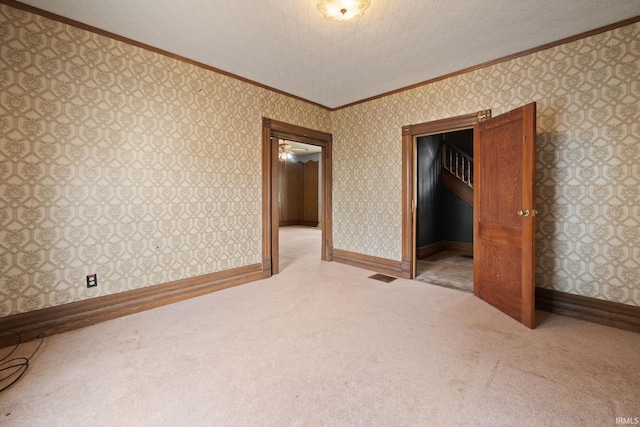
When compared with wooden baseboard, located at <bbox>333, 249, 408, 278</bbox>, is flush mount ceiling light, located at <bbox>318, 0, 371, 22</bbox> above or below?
above

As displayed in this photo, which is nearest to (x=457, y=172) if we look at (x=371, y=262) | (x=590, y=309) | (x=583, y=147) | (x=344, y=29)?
(x=371, y=262)

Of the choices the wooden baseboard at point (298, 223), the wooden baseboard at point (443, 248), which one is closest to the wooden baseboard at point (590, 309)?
the wooden baseboard at point (443, 248)

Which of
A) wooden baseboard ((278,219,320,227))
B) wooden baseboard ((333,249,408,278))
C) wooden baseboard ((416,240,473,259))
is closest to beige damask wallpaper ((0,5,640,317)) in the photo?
wooden baseboard ((333,249,408,278))

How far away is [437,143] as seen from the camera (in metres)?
5.93

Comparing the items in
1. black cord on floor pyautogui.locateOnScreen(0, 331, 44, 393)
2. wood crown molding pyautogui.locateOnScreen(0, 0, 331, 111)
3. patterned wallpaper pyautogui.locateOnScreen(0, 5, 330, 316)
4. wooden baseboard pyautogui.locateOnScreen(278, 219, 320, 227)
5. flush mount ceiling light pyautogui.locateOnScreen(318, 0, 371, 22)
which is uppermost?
wood crown molding pyautogui.locateOnScreen(0, 0, 331, 111)

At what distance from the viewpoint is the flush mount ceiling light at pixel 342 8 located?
220 cm

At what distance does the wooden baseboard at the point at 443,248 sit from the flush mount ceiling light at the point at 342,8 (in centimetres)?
413

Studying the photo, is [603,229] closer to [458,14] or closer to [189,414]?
[458,14]

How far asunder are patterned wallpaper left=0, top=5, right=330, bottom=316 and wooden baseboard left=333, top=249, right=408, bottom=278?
1.80m

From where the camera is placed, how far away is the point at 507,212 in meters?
2.88

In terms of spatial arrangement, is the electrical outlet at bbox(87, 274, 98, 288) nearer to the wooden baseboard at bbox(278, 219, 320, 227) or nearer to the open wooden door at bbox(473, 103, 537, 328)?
the open wooden door at bbox(473, 103, 537, 328)

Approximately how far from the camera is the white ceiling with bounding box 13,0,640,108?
2379 mm

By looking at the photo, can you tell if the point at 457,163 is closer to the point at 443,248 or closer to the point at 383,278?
the point at 443,248

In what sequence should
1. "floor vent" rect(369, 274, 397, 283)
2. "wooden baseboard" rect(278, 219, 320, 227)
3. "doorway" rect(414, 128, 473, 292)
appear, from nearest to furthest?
"floor vent" rect(369, 274, 397, 283) < "doorway" rect(414, 128, 473, 292) < "wooden baseboard" rect(278, 219, 320, 227)
